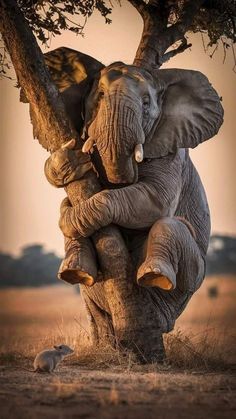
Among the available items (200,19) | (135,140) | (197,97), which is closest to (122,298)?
(135,140)

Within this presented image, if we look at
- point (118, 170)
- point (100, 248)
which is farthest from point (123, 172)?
point (100, 248)

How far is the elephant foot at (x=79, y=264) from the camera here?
5863 mm

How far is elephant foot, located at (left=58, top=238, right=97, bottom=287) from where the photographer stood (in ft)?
19.2

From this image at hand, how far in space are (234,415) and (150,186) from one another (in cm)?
210

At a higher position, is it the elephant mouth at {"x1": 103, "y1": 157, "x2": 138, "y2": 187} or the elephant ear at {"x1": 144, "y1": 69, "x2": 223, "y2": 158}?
the elephant ear at {"x1": 144, "y1": 69, "x2": 223, "y2": 158}

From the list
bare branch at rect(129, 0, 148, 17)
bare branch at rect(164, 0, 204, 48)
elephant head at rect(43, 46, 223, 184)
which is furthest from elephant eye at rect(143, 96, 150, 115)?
bare branch at rect(129, 0, 148, 17)

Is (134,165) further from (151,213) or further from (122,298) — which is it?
(122,298)

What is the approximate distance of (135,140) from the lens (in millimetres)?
5875

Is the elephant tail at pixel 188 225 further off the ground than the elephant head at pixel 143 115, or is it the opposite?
the elephant head at pixel 143 115

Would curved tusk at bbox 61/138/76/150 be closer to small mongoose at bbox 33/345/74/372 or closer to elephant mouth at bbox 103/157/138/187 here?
elephant mouth at bbox 103/157/138/187

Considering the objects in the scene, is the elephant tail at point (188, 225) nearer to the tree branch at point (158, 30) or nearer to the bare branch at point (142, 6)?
the tree branch at point (158, 30)

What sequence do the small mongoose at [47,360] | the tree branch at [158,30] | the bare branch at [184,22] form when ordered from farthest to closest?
the bare branch at [184,22], the tree branch at [158,30], the small mongoose at [47,360]

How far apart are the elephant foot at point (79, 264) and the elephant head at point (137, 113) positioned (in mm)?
461

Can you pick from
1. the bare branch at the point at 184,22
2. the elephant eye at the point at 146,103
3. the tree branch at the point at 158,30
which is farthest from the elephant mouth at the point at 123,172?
the bare branch at the point at 184,22
